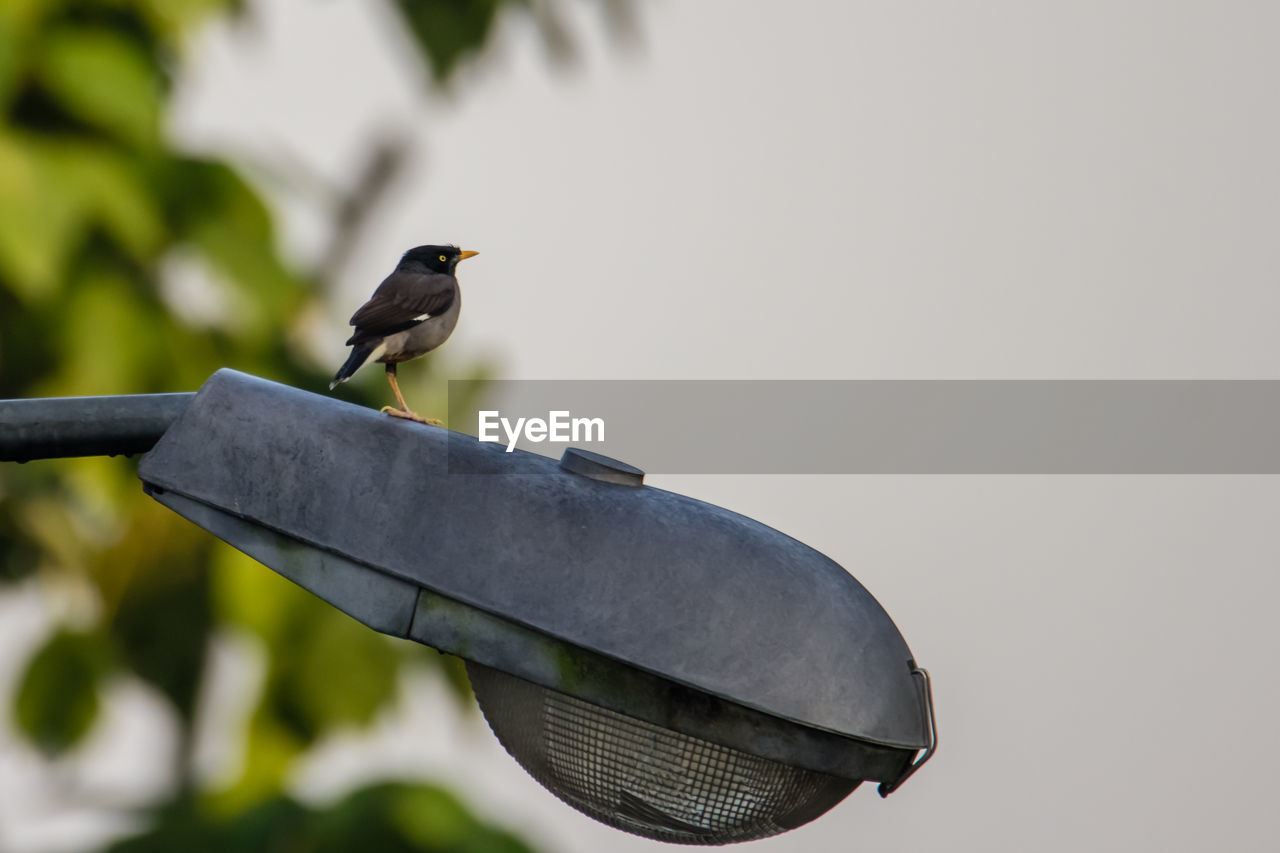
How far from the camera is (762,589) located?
56.6 inches

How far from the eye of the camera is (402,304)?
203cm

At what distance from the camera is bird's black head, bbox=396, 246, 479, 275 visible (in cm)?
216

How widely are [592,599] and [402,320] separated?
0.73 meters

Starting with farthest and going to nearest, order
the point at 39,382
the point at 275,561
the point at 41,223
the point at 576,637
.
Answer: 1. the point at 39,382
2. the point at 41,223
3. the point at 275,561
4. the point at 576,637

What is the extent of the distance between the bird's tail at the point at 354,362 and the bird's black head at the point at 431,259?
0.18 meters

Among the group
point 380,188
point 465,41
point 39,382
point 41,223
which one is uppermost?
point 465,41

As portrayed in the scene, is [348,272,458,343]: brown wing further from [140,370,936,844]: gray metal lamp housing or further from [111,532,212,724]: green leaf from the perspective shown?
[111,532,212,724]: green leaf

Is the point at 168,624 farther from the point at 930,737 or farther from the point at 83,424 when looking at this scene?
the point at 930,737

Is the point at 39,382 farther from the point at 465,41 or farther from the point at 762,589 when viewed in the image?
the point at 762,589

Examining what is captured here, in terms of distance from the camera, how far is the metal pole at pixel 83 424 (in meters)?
1.57

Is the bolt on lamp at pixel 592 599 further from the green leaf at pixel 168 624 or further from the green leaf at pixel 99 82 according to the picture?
the green leaf at pixel 168 624

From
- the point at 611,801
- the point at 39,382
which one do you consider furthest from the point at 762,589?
the point at 39,382

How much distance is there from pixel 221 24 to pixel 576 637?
248 inches

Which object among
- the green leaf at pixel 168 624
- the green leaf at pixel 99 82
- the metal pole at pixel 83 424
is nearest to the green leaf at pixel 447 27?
the green leaf at pixel 99 82
